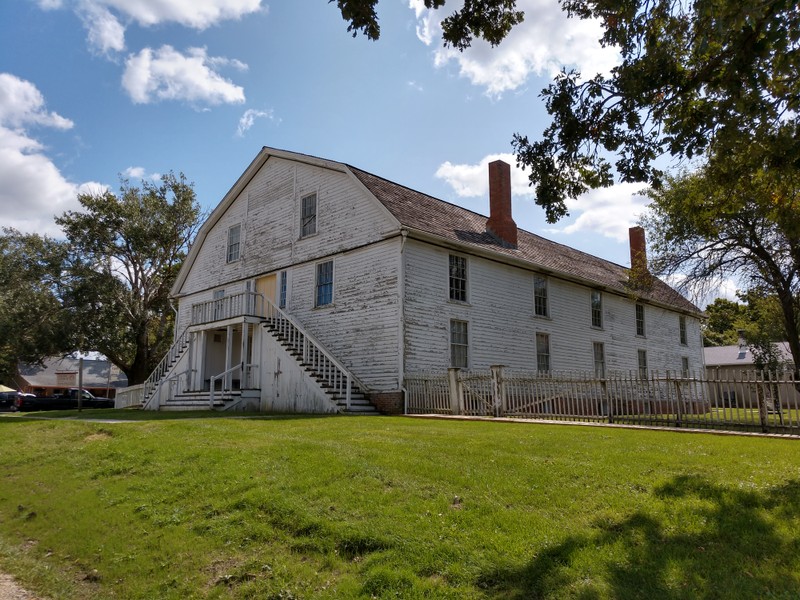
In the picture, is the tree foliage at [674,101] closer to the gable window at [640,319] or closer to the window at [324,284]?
the window at [324,284]

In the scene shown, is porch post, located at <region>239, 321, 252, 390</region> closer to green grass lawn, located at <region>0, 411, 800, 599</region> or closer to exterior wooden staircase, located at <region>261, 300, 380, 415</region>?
exterior wooden staircase, located at <region>261, 300, 380, 415</region>

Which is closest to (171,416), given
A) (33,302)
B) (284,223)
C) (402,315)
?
(402,315)

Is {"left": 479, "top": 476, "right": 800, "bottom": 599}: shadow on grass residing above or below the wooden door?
below

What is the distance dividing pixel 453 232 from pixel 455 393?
6.54m

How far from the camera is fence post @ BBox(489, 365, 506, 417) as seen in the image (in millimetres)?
15516

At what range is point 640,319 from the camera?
29.0 m

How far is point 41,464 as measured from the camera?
35.3 feet

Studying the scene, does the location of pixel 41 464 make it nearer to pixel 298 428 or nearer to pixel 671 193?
pixel 298 428

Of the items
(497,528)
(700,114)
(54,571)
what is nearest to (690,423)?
(700,114)

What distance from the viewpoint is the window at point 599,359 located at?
25.4 meters

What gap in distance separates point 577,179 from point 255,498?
24.5 ft

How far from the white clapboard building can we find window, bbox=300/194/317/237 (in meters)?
0.07

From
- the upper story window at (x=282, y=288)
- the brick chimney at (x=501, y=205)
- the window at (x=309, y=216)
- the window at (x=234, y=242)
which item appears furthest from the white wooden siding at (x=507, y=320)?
the window at (x=234, y=242)

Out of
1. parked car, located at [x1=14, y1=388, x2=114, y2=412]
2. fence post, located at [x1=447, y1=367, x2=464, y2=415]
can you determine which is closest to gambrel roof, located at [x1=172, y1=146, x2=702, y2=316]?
fence post, located at [x1=447, y1=367, x2=464, y2=415]
